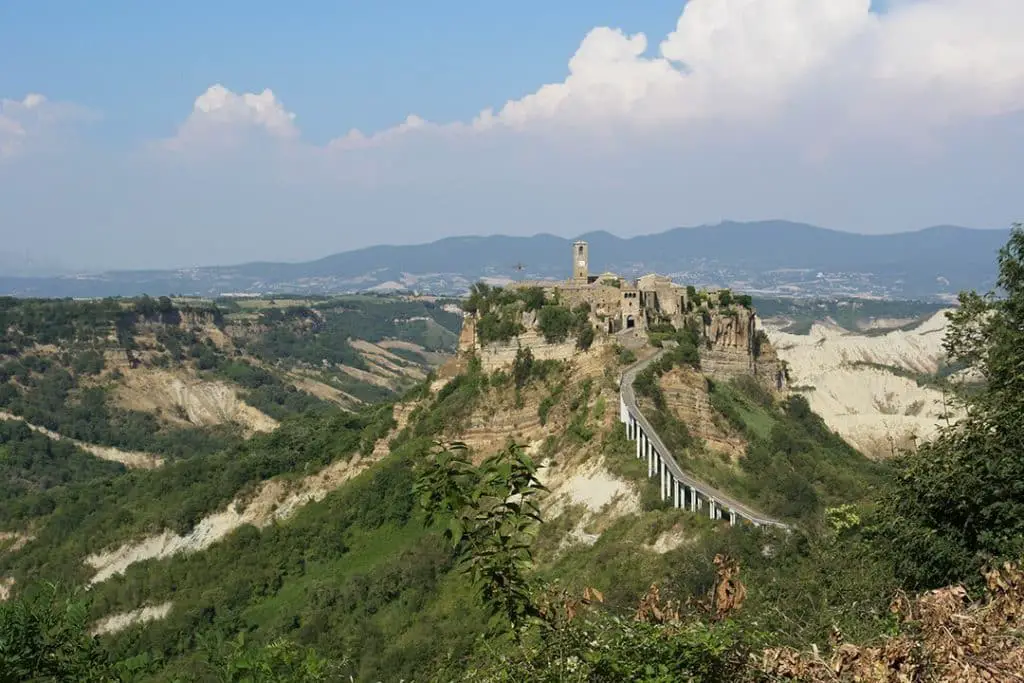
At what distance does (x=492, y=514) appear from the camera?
11375 millimetres

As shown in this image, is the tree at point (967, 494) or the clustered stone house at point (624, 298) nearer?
the tree at point (967, 494)

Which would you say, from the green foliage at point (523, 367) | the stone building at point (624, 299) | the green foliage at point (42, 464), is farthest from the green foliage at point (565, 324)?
the green foliage at point (42, 464)

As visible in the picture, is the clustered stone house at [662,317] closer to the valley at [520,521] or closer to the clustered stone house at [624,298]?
the clustered stone house at [624,298]

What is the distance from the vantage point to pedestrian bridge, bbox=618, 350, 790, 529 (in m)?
33.7

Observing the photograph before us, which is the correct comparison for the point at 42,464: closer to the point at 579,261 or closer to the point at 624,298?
the point at 579,261

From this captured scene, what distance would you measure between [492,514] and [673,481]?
86.2ft

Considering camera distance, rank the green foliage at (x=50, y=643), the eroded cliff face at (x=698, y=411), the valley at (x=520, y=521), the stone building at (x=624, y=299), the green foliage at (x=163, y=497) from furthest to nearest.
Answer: the green foliage at (x=163, y=497) → the stone building at (x=624, y=299) → the eroded cliff face at (x=698, y=411) → the green foliage at (x=50, y=643) → the valley at (x=520, y=521)

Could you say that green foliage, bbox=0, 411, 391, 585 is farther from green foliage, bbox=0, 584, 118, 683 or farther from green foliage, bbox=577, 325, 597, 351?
green foliage, bbox=0, 584, 118, 683

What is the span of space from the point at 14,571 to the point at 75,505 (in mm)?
7349

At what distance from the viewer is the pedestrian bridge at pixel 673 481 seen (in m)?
33.7

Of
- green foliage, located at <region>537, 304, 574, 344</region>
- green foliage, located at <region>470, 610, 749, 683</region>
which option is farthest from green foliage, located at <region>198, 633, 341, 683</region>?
green foliage, located at <region>537, 304, 574, 344</region>

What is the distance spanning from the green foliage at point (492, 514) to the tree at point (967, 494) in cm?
878

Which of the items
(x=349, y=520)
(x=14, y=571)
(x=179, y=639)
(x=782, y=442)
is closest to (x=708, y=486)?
(x=782, y=442)

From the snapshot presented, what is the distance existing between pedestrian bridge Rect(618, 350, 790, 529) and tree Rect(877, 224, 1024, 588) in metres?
9.89
